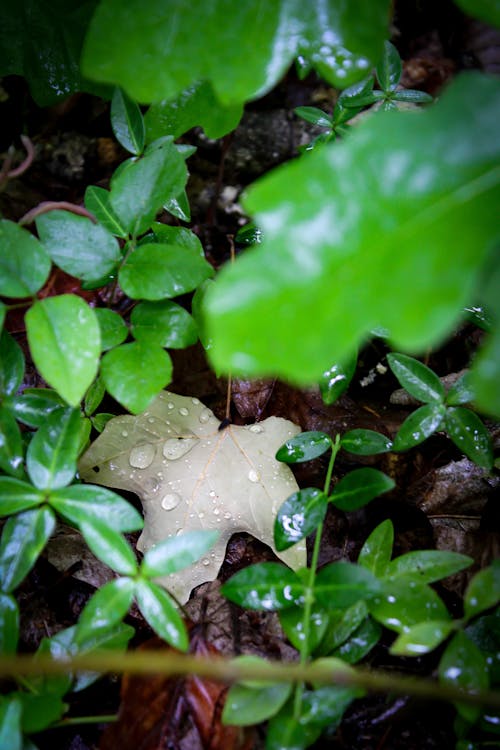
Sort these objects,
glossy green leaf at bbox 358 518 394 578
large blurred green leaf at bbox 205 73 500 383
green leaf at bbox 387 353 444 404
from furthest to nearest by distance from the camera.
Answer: green leaf at bbox 387 353 444 404 < glossy green leaf at bbox 358 518 394 578 < large blurred green leaf at bbox 205 73 500 383

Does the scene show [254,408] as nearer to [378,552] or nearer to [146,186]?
[378,552]

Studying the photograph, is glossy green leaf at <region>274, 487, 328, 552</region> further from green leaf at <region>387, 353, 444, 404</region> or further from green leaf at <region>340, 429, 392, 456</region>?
green leaf at <region>387, 353, 444, 404</region>

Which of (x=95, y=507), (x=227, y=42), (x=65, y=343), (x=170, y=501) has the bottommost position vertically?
(x=170, y=501)

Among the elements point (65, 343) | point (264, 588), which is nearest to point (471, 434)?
point (264, 588)

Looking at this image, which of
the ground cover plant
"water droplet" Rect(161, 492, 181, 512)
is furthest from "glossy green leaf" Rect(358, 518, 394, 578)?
"water droplet" Rect(161, 492, 181, 512)

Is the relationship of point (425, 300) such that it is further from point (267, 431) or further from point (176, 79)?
point (267, 431)

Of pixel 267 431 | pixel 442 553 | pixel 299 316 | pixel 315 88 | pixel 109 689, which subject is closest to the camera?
pixel 299 316

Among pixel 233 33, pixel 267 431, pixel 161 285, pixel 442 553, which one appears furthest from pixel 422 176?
pixel 267 431

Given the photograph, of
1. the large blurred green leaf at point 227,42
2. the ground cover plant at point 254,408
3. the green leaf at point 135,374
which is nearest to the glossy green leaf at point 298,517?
the ground cover plant at point 254,408
